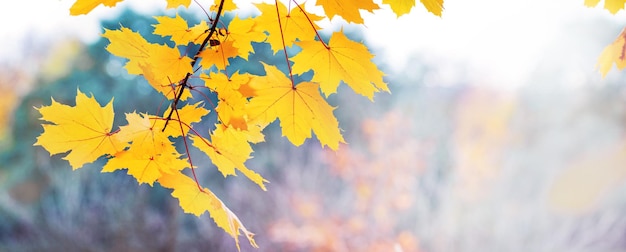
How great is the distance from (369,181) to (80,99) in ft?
13.7

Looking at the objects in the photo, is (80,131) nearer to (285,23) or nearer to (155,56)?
(155,56)

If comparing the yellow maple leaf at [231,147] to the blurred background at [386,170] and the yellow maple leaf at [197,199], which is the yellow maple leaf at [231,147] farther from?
the blurred background at [386,170]

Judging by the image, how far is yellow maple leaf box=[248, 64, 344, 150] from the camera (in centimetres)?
46

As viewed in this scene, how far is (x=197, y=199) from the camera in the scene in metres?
0.49

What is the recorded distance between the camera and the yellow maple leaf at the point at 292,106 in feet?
1.51

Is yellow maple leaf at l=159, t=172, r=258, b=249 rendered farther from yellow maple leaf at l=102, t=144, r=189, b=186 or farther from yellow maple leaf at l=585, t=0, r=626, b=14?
yellow maple leaf at l=585, t=0, r=626, b=14

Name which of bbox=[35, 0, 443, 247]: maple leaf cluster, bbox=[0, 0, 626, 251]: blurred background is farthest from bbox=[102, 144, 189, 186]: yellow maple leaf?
bbox=[0, 0, 626, 251]: blurred background

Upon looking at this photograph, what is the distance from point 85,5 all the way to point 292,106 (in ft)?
0.64

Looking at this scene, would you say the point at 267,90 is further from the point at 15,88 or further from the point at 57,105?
the point at 15,88

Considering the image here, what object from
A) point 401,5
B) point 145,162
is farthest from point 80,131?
point 401,5

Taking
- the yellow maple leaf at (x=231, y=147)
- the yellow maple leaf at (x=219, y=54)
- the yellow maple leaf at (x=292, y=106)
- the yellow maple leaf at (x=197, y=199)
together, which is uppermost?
the yellow maple leaf at (x=219, y=54)

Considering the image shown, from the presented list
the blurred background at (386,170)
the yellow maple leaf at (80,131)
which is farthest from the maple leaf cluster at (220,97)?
the blurred background at (386,170)

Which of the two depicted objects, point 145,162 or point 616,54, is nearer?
point 145,162

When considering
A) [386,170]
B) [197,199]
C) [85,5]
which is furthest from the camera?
[386,170]
